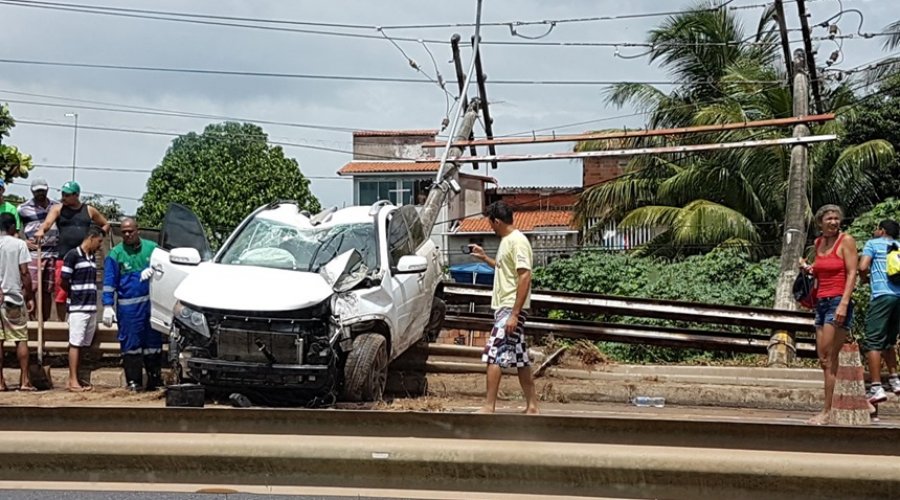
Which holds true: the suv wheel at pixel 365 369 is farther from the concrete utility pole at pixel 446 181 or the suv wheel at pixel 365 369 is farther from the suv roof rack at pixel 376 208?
the concrete utility pole at pixel 446 181

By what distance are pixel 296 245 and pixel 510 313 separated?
2.50 metres

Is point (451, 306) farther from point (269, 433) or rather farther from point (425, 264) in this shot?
point (269, 433)

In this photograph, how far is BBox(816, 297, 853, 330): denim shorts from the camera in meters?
7.96

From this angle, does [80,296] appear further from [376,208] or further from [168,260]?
[376,208]

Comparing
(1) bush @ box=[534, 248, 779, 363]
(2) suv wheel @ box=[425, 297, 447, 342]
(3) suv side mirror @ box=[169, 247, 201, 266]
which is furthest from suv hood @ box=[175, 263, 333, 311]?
(1) bush @ box=[534, 248, 779, 363]

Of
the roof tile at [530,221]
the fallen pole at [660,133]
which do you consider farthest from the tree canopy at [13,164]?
the roof tile at [530,221]

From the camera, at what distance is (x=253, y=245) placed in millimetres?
9148

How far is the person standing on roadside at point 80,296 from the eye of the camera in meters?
9.35

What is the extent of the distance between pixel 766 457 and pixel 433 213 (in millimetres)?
12943

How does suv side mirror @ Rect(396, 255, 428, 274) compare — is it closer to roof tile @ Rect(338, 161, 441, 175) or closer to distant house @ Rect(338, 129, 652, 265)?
distant house @ Rect(338, 129, 652, 265)

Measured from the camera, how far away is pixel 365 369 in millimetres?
8086

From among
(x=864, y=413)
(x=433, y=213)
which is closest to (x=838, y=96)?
(x=433, y=213)

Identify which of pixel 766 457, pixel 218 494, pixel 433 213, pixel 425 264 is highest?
pixel 433 213

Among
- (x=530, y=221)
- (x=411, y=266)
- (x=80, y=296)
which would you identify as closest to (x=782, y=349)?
(x=411, y=266)
